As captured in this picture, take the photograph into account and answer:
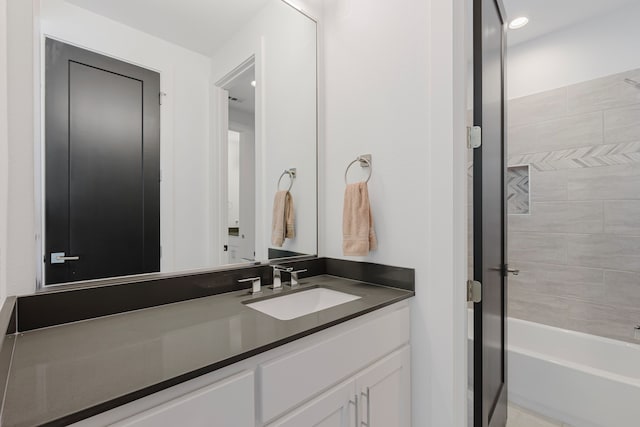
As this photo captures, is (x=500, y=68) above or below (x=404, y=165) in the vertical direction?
above

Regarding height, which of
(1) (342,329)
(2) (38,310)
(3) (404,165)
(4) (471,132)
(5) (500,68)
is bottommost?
(1) (342,329)

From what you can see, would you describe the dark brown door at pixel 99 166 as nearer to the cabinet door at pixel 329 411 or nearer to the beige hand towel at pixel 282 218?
the beige hand towel at pixel 282 218

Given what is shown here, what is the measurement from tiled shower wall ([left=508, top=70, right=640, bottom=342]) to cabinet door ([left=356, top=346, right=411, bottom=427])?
176cm

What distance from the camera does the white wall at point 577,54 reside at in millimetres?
1994

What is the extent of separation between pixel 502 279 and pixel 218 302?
1.46m

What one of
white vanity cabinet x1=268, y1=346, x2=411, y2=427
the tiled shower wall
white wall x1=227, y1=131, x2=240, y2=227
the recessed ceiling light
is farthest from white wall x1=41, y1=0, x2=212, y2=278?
the tiled shower wall

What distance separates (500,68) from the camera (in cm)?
157

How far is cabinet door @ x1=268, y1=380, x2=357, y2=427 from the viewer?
84cm

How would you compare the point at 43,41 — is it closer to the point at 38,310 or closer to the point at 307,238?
the point at 38,310

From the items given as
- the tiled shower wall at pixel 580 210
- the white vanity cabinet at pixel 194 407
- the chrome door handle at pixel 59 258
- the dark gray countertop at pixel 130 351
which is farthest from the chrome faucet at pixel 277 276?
the tiled shower wall at pixel 580 210

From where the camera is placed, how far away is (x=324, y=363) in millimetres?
937

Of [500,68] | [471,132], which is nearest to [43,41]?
[471,132]

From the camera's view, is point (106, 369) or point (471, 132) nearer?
point (106, 369)

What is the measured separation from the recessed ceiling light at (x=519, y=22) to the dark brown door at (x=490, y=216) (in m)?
0.74
